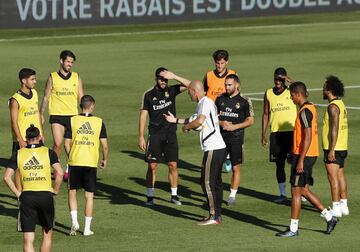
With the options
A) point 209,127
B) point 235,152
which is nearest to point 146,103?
point 235,152

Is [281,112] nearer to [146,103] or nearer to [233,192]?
[233,192]

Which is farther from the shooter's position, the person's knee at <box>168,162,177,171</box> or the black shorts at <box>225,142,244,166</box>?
the black shorts at <box>225,142,244,166</box>

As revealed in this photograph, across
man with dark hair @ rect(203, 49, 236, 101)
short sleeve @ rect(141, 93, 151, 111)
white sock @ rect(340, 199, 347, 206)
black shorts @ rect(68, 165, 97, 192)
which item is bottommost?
white sock @ rect(340, 199, 347, 206)

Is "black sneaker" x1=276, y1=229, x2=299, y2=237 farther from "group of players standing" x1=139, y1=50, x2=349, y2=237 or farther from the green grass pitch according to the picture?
the green grass pitch

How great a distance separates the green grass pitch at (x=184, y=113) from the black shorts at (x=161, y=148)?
71cm

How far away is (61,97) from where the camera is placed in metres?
22.1

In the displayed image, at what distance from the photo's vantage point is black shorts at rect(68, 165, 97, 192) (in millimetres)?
18312

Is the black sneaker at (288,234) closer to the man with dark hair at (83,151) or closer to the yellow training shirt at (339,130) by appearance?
the yellow training shirt at (339,130)

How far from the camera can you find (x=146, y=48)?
43.2 meters

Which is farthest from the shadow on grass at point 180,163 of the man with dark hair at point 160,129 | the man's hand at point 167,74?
the man's hand at point 167,74

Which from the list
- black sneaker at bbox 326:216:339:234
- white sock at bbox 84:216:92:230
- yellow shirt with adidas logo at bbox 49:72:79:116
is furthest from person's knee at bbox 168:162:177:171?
black sneaker at bbox 326:216:339:234

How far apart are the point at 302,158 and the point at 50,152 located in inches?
152

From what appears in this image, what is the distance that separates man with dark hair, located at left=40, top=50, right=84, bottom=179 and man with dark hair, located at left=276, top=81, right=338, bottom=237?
5122 mm

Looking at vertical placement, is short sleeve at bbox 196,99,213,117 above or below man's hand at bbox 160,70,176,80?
below
